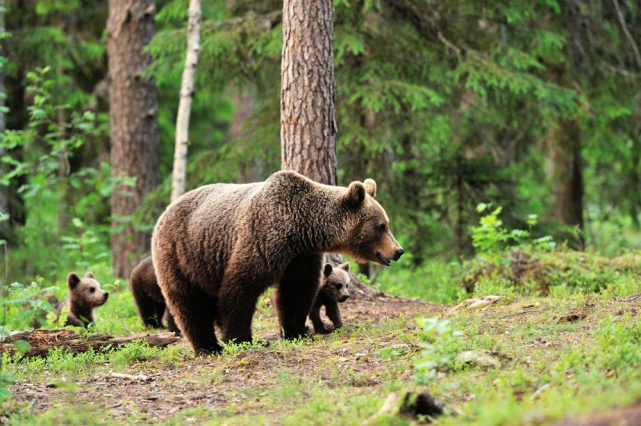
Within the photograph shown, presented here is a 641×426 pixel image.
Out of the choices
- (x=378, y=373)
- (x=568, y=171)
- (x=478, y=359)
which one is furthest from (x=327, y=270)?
(x=568, y=171)

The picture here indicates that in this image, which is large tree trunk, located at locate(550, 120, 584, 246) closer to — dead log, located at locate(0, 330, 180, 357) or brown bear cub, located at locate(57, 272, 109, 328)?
brown bear cub, located at locate(57, 272, 109, 328)

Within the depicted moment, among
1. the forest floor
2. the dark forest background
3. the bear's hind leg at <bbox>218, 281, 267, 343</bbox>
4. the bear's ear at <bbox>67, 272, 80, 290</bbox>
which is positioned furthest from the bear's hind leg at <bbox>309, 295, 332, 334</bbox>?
the dark forest background

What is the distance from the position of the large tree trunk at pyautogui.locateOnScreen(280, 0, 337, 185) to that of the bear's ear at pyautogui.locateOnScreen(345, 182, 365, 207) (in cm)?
162

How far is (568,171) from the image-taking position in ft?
56.4

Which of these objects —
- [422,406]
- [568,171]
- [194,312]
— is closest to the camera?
[422,406]

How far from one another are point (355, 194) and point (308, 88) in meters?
2.17

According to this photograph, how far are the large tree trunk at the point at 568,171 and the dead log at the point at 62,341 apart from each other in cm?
1114

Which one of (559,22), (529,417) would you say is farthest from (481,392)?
(559,22)

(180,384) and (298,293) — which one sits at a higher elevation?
(298,293)

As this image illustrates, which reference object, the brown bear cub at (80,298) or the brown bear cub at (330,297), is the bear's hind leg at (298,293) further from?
the brown bear cub at (80,298)

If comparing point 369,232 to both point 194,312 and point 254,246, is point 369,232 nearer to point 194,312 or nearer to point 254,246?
point 254,246

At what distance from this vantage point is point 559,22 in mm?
15711

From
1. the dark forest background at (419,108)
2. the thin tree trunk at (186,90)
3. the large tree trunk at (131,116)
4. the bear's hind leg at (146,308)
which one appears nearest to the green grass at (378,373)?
the bear's hind leg at (146,308)

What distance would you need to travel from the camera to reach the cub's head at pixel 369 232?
7.80 m
